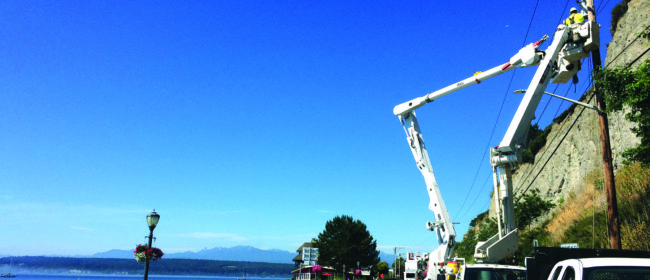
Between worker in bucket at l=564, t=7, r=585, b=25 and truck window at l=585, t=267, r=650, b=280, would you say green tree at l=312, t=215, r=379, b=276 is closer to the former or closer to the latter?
worker in bucket at l=564, t=7, r=585, b=25

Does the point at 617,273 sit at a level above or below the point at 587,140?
below

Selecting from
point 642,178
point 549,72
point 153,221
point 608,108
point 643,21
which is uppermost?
point 643,21

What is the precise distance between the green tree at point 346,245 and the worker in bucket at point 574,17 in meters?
75.8

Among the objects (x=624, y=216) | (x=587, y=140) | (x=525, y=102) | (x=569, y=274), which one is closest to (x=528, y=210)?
(x=587, y=140)

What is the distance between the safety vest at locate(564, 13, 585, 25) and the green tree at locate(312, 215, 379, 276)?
75917 mm

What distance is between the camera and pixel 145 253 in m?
19.4

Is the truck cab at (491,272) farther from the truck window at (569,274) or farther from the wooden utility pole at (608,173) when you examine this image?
the truck window at (569,274)

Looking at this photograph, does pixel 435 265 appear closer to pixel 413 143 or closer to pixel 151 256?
pixel 413 143

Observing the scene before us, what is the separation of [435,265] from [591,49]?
9.07m

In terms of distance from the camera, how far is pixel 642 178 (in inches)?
757

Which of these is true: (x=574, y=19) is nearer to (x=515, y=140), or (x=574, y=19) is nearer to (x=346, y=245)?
(x=515, y=140)

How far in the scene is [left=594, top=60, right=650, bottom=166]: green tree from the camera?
12180mm

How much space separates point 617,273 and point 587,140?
38.0m

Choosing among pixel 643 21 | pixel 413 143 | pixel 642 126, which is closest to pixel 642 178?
pixel 642 126
